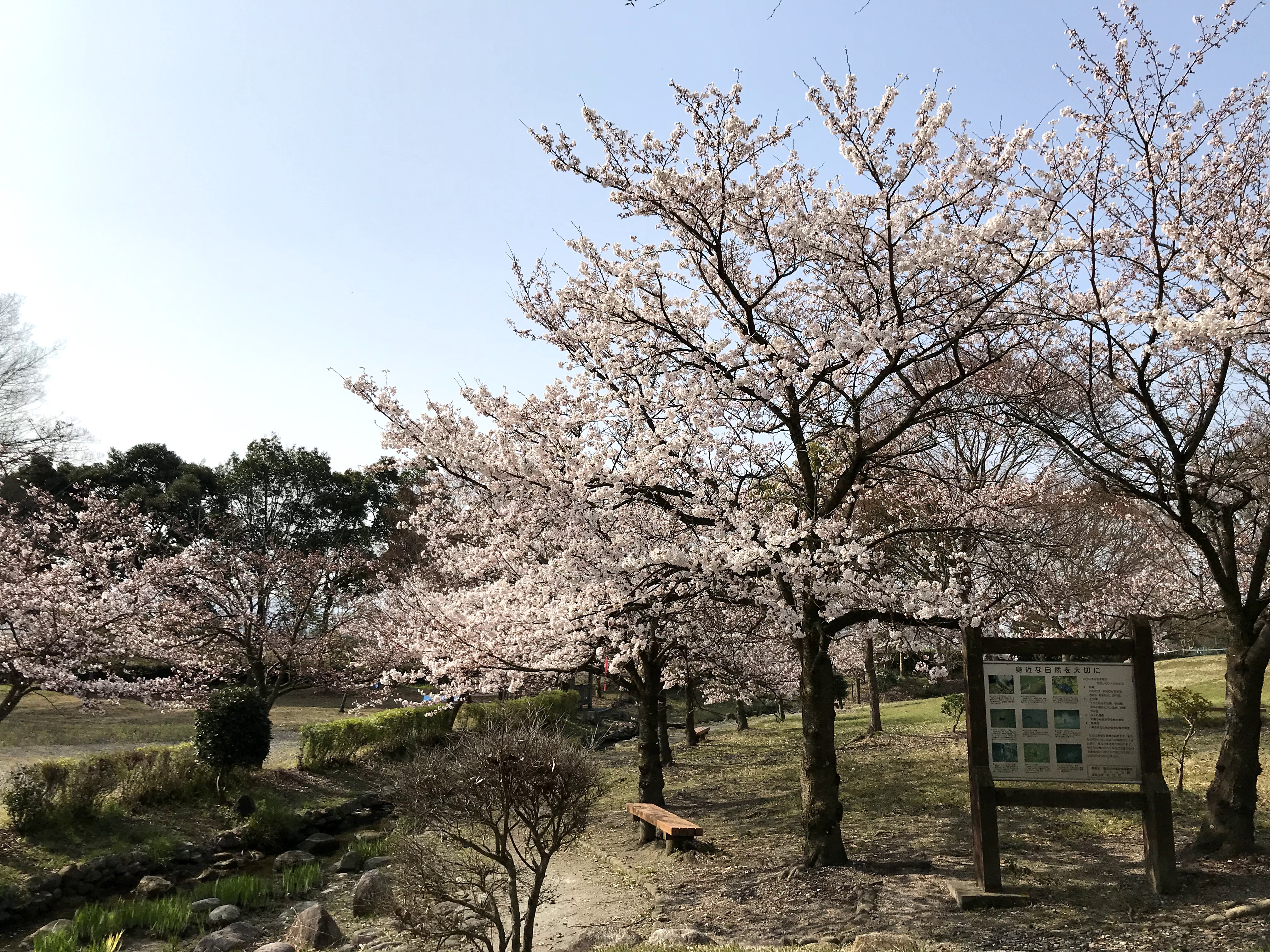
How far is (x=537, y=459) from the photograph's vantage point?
751 centimetres

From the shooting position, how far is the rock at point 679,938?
240 inches

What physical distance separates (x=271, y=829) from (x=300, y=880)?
223cm

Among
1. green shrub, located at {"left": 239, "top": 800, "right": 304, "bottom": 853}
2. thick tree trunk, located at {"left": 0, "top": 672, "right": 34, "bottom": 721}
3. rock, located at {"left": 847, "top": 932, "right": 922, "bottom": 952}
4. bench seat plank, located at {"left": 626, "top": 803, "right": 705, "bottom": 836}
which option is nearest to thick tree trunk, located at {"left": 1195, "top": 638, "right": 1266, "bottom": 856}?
rock, located at {"left": 847, "top": 932, "right": 922, "bottom": 952}

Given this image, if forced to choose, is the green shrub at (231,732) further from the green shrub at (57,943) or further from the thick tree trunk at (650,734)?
the thick tree trunk at (650,734)

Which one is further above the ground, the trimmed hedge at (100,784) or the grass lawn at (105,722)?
the trimmed hedge at (100,784)

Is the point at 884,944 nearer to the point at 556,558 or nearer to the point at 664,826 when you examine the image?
the point at 664,826

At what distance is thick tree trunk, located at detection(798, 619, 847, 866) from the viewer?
7699mm

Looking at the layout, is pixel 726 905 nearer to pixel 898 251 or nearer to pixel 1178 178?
pixel 898 251

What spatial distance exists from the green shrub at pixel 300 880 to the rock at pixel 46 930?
2022mm

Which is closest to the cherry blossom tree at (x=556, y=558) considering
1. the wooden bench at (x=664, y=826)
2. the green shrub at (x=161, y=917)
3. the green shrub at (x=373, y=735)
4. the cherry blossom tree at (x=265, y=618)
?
the wooden bench at (x=664, y=826)

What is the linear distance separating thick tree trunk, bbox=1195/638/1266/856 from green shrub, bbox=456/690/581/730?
258 inches

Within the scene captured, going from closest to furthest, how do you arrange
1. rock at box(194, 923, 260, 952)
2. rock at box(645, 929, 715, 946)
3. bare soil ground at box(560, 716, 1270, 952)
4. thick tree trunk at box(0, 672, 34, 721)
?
bare soil ground at box(560, 716, 1270, 952), rock at box(645, 929, 715, 946), rock at box(194, 923, 260, 952), thick tree trunk at box(0, 672, 34, 721)

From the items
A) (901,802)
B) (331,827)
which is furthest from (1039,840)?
(331,827)

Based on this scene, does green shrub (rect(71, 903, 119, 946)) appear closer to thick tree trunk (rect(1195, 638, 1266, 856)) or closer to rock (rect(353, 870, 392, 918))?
rock (rect(353, 870, 392, 918))
